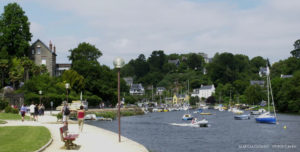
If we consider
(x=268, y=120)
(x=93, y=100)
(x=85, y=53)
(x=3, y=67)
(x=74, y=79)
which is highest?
(x=85, y=53)

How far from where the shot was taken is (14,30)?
9819 centimetres

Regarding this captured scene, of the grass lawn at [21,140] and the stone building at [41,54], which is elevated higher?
the stone building at [41,54]

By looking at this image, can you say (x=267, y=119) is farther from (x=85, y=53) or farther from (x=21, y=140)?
(x=85, y=53)

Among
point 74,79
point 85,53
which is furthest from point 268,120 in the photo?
point 85,53

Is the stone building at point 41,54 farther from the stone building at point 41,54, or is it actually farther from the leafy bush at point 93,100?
the leafy bush at point 93,100

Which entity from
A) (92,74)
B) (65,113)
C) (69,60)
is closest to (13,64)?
(92,74)

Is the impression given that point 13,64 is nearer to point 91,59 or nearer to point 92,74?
point 92,74

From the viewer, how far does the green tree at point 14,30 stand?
97438mm

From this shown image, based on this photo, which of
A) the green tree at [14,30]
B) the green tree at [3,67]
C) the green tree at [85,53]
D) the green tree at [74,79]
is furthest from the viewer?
the green tree at [85,53]

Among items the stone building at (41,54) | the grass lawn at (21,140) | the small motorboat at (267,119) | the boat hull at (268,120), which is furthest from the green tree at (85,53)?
the grass lawn at (21,140)

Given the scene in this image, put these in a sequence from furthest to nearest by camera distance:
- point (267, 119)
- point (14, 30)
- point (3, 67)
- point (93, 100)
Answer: point (93, 100)
point (14, 30)
point (3, 67)
point (267, 119)

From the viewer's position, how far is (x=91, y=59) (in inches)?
4882

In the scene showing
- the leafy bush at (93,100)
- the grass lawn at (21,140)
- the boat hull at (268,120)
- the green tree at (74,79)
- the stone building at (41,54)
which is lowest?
the boat hull at (268,120)

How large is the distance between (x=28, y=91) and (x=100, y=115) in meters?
17.6
